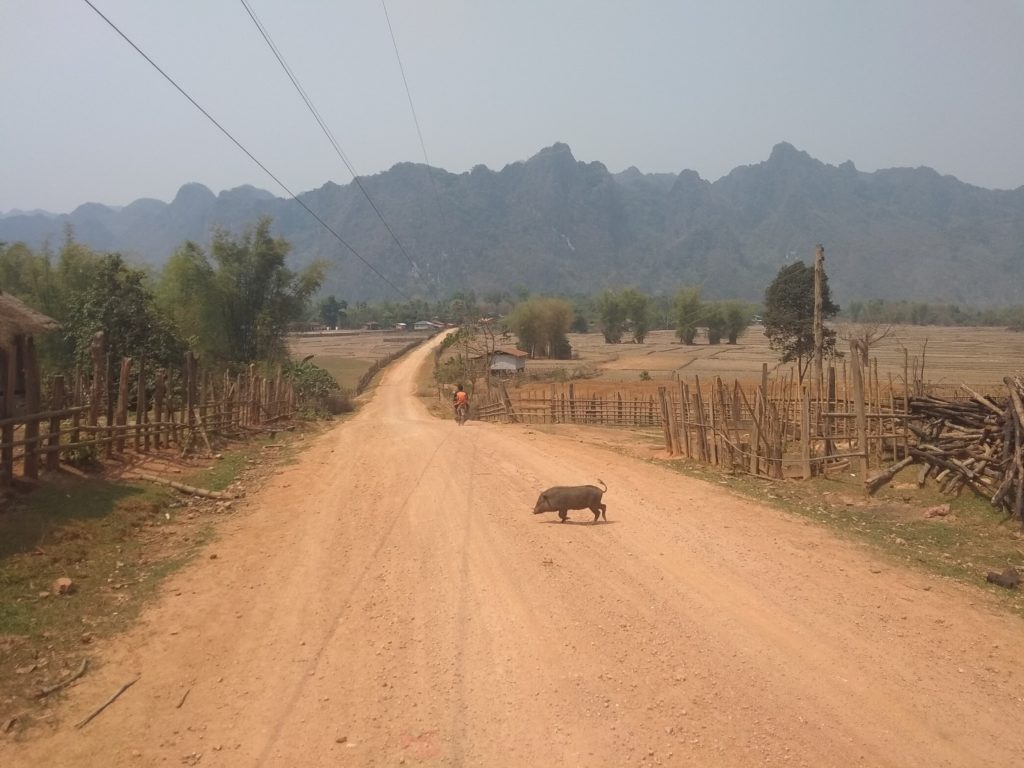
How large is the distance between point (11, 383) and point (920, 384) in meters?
17.2

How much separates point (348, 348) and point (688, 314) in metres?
43.1

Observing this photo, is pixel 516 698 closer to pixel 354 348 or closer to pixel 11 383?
pixel 11 383

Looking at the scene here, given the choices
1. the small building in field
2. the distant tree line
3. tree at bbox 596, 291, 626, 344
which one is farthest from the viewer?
tree at bbox 596, 291, 626, 344

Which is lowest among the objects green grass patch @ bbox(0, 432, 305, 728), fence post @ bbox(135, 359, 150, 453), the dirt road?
the dirt road

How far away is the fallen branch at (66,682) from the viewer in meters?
5.49

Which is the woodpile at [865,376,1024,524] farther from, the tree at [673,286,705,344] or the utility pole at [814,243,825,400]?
the tree at [673,286,705,344]

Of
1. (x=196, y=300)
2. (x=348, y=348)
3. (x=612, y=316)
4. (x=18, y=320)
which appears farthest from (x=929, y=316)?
(x=18, y=320)

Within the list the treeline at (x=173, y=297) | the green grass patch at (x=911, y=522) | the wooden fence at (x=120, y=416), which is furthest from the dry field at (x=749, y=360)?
the treeline at (x=173, y=297)

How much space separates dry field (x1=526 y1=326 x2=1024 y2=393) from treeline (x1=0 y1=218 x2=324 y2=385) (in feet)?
66.4

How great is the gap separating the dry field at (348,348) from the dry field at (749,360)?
52.9ft

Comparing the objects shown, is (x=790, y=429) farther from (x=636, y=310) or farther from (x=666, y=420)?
(x=636, y=310)

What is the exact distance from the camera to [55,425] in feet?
35.9

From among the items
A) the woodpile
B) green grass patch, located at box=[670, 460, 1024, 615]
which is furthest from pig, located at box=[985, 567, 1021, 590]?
the woodpile

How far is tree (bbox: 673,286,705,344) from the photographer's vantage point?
9575 centimetres
